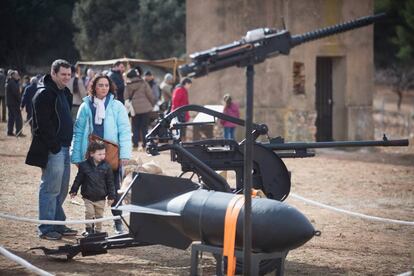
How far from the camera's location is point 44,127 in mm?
8344

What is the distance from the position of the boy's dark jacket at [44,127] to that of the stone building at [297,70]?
12.5 metres

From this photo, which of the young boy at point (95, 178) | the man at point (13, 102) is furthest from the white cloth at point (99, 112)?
the man at point (13, 102)

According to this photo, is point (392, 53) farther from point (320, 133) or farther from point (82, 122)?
point (82, 122)

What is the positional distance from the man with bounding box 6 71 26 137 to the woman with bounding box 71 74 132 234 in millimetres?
14147

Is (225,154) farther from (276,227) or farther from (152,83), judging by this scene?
(152,83)

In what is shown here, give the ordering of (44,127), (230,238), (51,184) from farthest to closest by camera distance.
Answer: (51,184) < (44,127) < (230,238)

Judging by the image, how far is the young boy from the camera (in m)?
8.41

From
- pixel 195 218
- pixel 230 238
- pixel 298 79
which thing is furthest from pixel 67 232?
pixel 298 79

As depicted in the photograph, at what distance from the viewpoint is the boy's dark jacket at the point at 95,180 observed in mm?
8422

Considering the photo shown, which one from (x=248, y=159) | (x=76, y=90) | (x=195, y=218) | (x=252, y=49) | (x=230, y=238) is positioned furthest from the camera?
(x=76, y=90)

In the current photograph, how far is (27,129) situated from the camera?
2506cm

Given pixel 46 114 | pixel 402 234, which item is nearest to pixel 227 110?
pixel 402 234

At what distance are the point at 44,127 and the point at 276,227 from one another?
11.2 feet

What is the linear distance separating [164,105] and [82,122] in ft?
39.4
